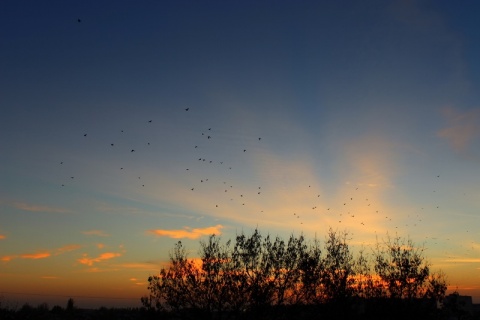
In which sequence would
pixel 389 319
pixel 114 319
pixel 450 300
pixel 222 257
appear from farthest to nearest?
pixel 114 319 < pixel 450 300 < pixel 222 257 < pixel 389 319

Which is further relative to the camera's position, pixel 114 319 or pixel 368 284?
pixel 114 319

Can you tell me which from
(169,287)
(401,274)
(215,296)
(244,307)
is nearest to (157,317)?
(169,287)

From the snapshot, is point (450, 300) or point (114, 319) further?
point (114, 319)

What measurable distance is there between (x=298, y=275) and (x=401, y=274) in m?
10.1

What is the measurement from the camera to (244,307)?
3872 cm

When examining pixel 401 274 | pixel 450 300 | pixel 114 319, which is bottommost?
pixel 114 319

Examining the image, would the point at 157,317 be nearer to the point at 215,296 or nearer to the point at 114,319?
the point at 215,296

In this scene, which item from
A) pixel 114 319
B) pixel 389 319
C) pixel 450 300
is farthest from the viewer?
pixel 114 319

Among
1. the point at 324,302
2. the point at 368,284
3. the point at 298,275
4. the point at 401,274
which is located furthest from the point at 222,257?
the point at 401,274

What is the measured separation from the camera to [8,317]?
154 feet

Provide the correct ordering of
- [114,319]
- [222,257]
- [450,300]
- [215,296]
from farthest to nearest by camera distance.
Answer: [114,319] → [450,300] → [222,257] → [215,296]

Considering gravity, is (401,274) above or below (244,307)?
above

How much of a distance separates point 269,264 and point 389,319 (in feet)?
38.9

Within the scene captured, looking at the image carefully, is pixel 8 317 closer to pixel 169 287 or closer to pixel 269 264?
pixel 169 287
